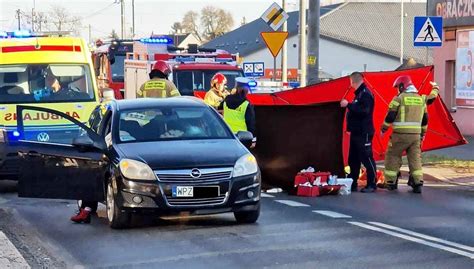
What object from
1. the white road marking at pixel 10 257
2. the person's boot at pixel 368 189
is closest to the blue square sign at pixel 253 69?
the person's boot at pixel 368 189

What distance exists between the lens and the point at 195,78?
20.9 m

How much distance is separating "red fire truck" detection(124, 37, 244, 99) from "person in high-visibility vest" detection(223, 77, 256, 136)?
6.84 m

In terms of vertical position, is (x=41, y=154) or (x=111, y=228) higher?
(x=41, y=154)

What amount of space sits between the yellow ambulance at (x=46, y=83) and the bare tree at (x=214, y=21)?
102383 mm

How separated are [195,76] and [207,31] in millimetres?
99449

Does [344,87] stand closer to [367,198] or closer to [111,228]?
[367,198]

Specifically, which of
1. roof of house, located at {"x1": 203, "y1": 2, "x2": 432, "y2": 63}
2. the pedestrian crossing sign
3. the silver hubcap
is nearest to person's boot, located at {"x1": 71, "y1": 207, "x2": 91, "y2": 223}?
the silver hubcap

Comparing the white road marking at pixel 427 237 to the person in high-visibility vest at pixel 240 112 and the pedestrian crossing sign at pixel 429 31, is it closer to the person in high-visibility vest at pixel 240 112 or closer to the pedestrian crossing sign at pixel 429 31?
the person in high-visibility vest at pixel 240 112

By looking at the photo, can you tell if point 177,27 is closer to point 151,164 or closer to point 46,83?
point 46,83

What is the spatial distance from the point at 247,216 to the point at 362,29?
74.7 m

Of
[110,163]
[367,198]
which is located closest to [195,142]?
[110,163]

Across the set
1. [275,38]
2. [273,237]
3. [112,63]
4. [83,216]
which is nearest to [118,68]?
[112,63]

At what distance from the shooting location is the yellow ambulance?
14602mm

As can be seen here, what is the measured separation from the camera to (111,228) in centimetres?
1038
